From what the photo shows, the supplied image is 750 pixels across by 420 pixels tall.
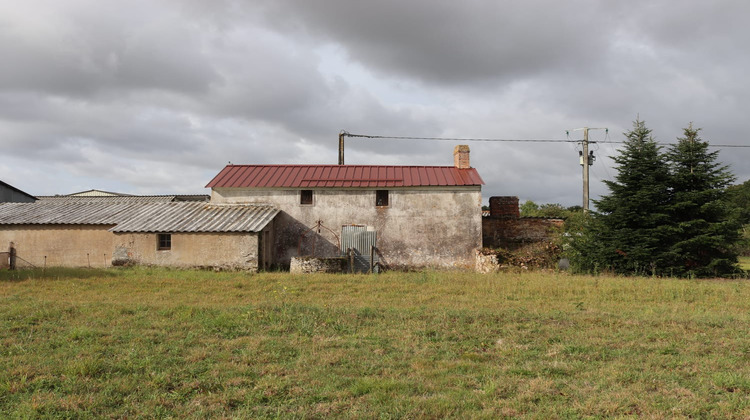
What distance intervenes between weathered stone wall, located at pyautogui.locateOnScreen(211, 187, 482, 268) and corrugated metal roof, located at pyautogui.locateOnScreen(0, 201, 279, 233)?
3.99 ft

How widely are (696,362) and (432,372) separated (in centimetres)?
365

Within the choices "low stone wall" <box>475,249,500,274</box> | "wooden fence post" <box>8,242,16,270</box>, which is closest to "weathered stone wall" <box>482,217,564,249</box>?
"low stone wall" <box>475,249,500,274</box>

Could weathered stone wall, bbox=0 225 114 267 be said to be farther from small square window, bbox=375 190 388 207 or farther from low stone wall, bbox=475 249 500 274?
low stone wall, bbox=475 249 500 274

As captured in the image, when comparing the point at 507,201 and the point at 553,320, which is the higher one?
the point at 507,201

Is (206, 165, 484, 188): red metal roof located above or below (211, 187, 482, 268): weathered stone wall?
above

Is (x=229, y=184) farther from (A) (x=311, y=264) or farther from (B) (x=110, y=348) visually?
(B) (x=110, y=348)

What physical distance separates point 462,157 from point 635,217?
8.55m

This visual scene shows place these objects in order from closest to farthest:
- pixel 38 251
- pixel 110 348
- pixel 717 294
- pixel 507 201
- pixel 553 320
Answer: pixel 110 348
pixel 553 320
pixel 717 294
pixel 38 251
pixel 507 201

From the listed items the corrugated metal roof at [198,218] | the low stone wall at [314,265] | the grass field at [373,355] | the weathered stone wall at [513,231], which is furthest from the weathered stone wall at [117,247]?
the weathered stone wall at [513,231]

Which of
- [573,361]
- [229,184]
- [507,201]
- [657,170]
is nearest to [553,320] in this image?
[573,361]

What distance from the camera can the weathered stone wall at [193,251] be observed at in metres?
19.6

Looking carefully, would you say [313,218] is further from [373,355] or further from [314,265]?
[373,355]

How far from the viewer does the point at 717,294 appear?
42.6ft

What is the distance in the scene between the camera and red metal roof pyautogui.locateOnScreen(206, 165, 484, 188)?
22.9 metres
